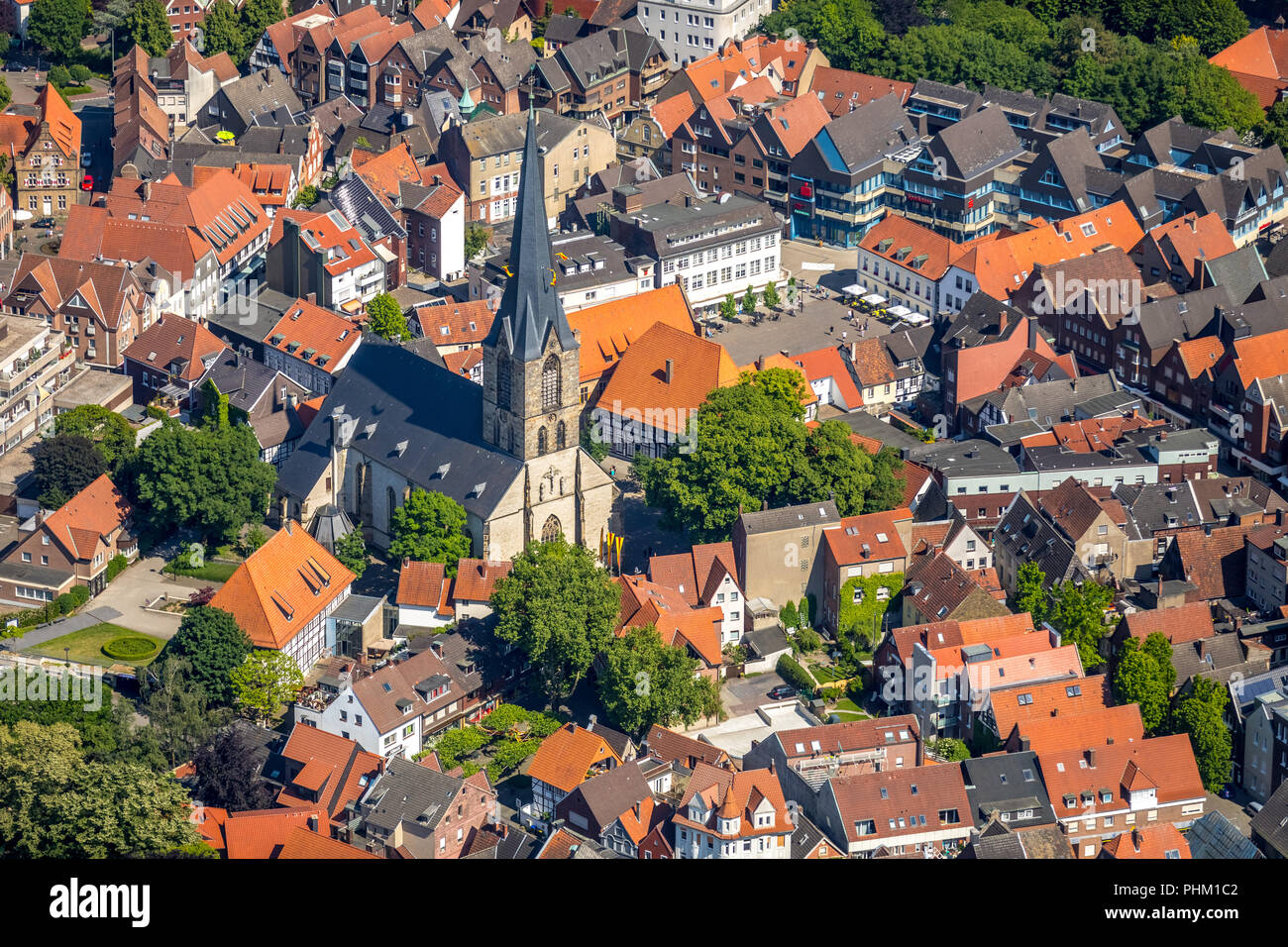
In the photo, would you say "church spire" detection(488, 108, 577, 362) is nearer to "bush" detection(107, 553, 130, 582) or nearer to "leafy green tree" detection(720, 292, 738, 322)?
"bush" detection(107, 553, 130, 582)

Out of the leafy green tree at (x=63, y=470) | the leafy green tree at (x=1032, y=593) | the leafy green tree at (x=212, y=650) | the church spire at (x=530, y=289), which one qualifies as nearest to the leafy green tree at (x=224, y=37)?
the leafy green tree at (x=63, y=470)

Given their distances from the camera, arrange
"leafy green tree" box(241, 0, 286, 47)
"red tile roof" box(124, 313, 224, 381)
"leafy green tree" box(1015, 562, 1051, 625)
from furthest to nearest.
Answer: "leafy green tree" box(241, 0, 286, 47) → "red tile roof" box(124, 313, 224, 381) → "leafy green tree" box(1015, 562, 1051, 625)

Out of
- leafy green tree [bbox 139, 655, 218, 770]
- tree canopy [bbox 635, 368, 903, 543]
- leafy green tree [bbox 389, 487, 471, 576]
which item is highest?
tree canopy [bbox 635, 368, 903, 543]

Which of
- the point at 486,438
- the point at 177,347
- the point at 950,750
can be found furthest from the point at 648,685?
the point at 177,347

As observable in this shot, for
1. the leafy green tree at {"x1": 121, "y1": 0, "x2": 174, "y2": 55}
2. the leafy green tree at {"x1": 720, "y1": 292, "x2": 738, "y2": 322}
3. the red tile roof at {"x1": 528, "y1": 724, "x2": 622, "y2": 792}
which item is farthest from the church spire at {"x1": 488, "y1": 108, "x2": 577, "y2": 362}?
the leafy green tree at {"x1": 121, "y1": 0, "x2": 174, "y2": 55}

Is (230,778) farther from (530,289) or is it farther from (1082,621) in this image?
(1082,621)
